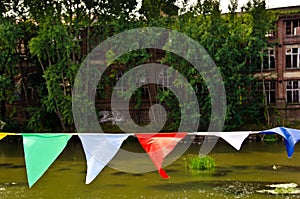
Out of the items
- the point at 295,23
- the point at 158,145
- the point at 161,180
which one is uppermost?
the point at 295,23

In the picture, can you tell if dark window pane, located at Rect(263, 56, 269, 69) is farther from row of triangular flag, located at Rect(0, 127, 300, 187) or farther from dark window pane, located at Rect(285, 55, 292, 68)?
row of triangular flag, located at Rect(0, 127, 300, 187)

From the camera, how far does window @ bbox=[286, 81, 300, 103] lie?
3027cm

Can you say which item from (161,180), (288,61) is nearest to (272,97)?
(288,61)

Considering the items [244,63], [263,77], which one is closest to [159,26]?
[244,63]

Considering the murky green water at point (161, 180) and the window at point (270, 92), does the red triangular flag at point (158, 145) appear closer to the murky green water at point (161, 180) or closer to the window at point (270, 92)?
the murky green water at point (161, 180)

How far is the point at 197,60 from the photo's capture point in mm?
26719

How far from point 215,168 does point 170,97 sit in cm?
1204

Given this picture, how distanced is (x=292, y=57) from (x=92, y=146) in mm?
23586

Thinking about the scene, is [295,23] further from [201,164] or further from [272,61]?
[201,164]

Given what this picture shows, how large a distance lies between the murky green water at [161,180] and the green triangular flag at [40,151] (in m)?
3.56

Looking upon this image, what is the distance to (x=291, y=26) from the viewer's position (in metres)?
30.1

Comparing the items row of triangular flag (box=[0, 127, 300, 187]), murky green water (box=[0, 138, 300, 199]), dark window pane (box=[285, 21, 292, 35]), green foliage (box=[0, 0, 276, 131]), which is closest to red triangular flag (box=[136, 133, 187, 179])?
row of triangular flag (box=[0, 127, 300, 187])

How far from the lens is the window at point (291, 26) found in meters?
30.0

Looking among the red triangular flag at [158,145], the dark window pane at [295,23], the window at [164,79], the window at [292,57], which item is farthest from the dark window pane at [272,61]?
the red triangular flag at [158,145]
